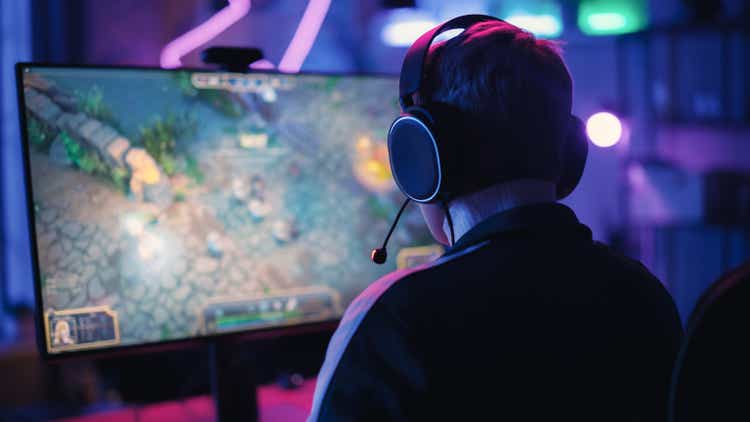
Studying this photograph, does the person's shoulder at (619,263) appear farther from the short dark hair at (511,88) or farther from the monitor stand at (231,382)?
the monitor stand at (231,382)

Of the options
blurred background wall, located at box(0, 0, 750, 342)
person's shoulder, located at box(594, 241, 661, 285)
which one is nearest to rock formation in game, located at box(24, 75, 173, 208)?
person's shoulder, located at box(594, 241, 661, 285)

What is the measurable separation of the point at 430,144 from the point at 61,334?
0.65m

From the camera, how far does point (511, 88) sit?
31.0 inches

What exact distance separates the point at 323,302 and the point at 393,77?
17.5 inches

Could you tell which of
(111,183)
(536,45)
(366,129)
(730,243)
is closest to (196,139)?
(111,183)

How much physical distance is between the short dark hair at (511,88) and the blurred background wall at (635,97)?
105 cm

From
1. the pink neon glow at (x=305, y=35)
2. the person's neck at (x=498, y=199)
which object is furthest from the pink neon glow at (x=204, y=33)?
the person's neck at (x=498, y=199)

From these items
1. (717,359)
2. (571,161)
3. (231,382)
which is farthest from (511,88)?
(231,382)

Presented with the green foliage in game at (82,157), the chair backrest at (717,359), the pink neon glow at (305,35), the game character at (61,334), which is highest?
the pink neon glow at (305,35)

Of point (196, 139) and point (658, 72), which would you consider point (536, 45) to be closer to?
point (196, 139)

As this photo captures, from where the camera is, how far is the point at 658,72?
333cm

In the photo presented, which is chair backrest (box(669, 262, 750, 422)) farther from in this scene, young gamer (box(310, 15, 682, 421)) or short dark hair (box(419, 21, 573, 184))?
short dark hair (box(419, 21, 573, 184))

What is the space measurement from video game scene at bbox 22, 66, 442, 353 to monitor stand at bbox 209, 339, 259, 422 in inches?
1.8

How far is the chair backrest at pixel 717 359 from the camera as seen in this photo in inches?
21.2
